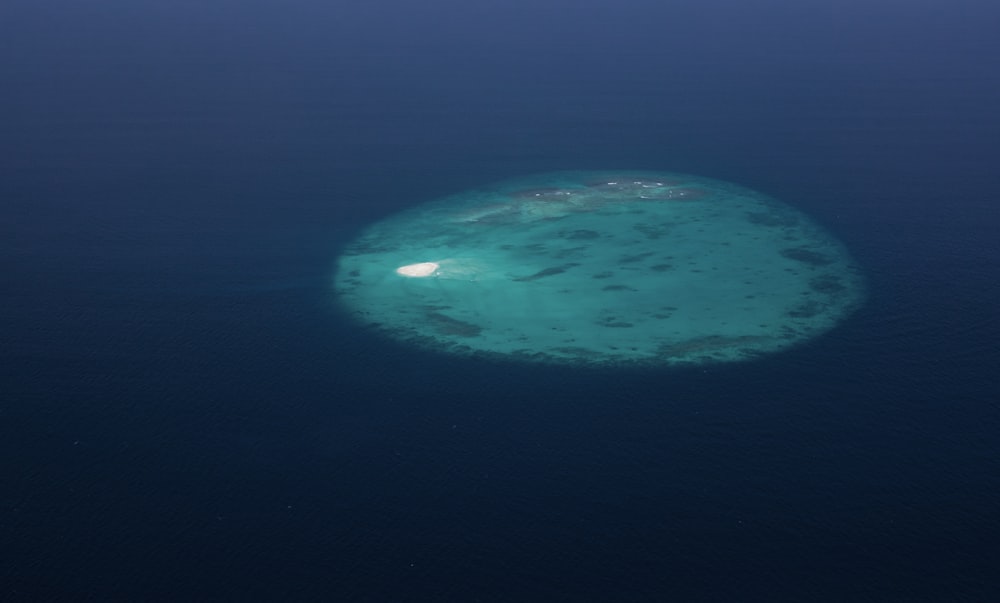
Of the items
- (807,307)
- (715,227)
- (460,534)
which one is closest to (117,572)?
(460,534)

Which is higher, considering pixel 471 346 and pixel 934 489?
pixel 471 346

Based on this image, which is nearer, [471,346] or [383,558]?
[383,558]

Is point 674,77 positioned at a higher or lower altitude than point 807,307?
higher

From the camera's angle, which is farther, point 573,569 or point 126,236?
point 126,236

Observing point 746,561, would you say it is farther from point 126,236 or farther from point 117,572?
point 126,236

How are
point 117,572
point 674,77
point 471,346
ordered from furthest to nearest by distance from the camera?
point 674,77 → point 471,346 → point 117,572

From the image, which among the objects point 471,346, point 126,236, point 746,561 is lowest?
point 746,561

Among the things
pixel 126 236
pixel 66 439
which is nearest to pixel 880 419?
pixel 66 439

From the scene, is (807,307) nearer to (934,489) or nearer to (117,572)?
(934,489)

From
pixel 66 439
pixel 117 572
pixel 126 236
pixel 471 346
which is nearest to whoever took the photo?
pixel 117 572
